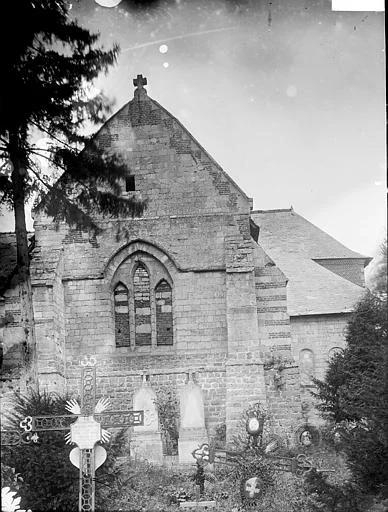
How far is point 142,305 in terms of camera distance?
1789cm

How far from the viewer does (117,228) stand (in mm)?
17562

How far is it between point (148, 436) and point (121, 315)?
12.0ft

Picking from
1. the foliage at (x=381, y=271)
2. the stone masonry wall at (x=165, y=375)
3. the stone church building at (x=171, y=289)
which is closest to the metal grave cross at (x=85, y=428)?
the foliage at (x=381, y=271)

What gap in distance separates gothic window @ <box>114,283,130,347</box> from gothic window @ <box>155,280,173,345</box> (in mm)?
771

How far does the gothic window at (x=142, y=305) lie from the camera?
17734mm

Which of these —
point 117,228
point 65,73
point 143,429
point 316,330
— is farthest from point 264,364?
point 316,330

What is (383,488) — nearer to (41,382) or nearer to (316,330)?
(41,382)

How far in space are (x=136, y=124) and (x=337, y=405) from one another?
27.5ft

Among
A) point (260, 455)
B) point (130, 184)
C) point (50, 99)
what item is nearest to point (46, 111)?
point (50, 99)

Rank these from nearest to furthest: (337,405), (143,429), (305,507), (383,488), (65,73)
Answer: (383,488)
(305,507)
(65,73)
(143,429)
(337,405)

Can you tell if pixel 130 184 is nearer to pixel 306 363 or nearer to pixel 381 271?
pixel 381 271

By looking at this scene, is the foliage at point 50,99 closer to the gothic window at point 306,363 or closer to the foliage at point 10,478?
the foliage at point 10,478

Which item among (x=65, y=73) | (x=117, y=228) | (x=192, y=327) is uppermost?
(x=65, y=73)

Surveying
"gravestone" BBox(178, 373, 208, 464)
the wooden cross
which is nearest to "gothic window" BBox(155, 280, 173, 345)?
"gravestone" BBox(178, 373, 208, 464)
